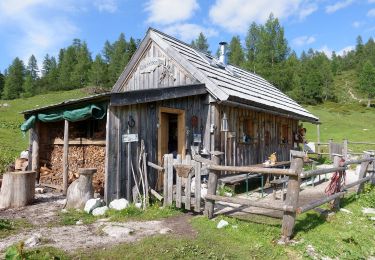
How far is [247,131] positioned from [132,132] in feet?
17.2

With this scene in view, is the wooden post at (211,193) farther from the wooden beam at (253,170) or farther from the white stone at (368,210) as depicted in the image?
the white stone at (368,210)

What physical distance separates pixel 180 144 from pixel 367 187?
6417 millimetres

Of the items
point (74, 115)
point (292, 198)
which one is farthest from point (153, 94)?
point (292, 198)

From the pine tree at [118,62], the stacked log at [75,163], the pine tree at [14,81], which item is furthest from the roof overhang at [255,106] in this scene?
the pine tree at [14,81]

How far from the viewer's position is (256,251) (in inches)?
226

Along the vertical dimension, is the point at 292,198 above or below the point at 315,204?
above

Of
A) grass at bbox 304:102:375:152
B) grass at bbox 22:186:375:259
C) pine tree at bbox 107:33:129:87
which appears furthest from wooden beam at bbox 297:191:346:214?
pine tree at bbox 107:33:129:87

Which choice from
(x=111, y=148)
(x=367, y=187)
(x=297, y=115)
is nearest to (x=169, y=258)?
(x=111, y=148)

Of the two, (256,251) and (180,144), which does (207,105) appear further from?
(256,251)

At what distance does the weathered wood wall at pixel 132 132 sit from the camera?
8.62m

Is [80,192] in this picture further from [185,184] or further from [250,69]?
[250,69]

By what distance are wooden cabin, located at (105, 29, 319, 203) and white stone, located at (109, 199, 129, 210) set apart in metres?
0.28

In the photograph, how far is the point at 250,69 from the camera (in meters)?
56.8

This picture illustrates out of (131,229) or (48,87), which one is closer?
(131,229)
